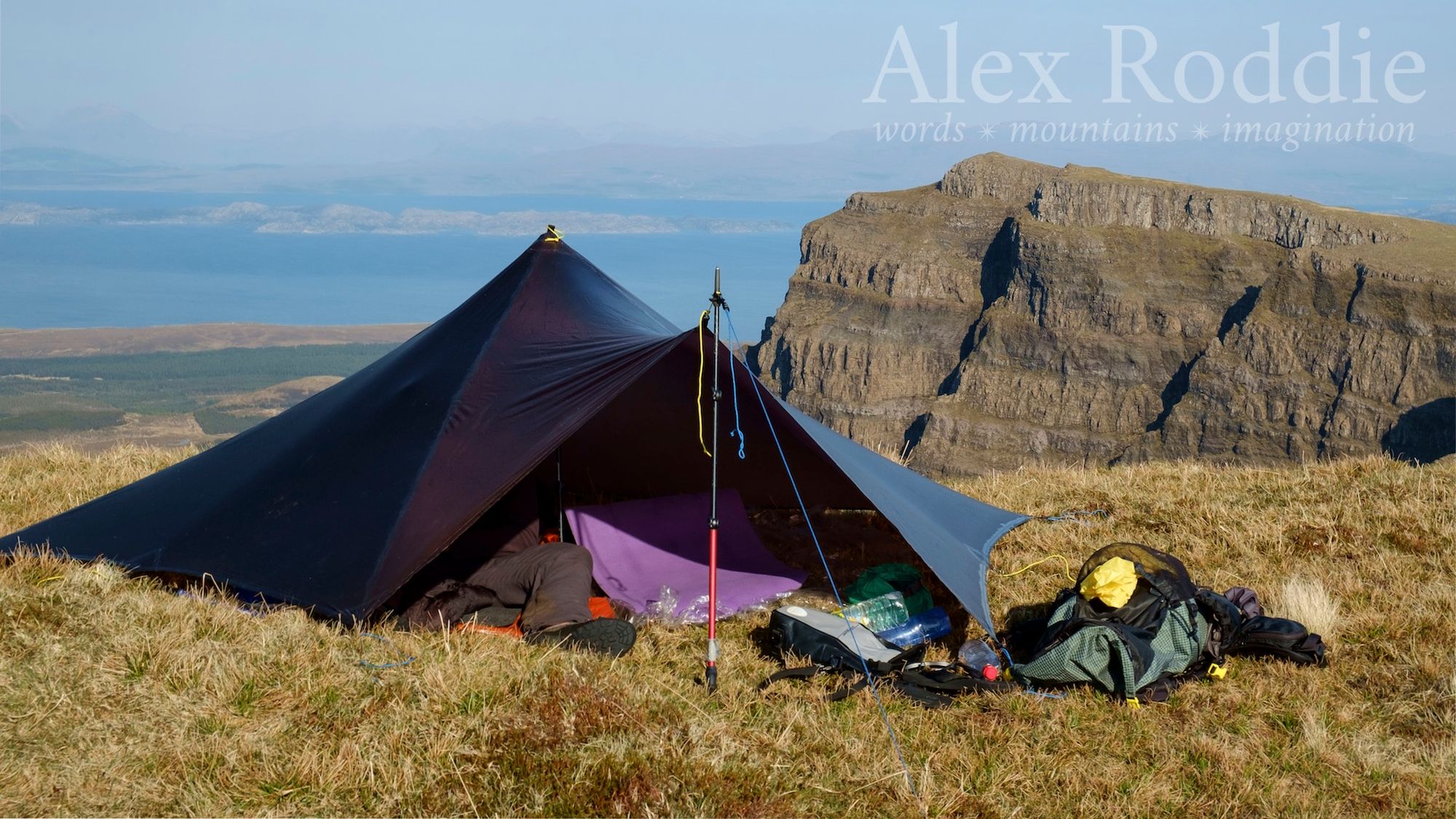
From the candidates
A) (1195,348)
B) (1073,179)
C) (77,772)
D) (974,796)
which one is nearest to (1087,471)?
(974,796)

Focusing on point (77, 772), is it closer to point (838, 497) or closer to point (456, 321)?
point (456, 321)

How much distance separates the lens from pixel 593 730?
438 cm

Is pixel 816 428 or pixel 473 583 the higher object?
pixel 816 428

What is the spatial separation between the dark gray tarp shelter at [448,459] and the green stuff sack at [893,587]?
40 cm

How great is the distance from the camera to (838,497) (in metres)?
8.55

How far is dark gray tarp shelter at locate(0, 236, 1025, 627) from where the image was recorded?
600 cm

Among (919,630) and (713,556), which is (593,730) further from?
(919,630)

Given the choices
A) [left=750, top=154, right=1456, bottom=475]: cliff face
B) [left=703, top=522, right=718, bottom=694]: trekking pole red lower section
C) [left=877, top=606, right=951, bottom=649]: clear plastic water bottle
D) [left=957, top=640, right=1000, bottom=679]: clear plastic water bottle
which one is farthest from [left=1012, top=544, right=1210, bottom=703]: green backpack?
[left=750, top=154, right=1456, bottom=475]: cliff face

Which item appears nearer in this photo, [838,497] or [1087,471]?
[838,497]

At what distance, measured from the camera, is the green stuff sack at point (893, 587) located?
6.78 m

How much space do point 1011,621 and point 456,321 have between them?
4.27 meters

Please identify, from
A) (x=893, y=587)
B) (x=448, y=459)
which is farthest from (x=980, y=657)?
(x=448, y=459)

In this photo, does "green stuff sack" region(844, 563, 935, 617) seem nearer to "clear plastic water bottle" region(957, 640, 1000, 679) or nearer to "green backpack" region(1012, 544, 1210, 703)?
"clear plastic water bottle" region(957, 640, 1000, 679)

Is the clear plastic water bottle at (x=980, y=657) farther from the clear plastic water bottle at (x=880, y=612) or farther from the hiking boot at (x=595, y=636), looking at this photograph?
the hiking boot at (x=595, y=636)
